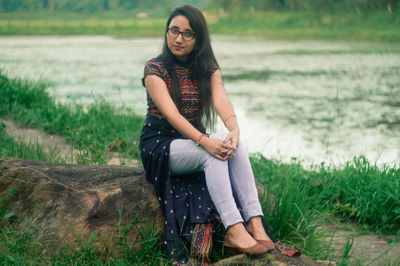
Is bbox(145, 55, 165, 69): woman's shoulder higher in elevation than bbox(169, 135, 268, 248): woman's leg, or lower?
higher

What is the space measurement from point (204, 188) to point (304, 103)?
6.21 m

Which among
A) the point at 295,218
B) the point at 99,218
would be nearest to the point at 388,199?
the point at 295,218

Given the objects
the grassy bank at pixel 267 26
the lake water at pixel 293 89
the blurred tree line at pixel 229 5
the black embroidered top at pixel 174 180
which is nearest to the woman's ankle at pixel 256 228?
the black embroidered top at pixel 174 180

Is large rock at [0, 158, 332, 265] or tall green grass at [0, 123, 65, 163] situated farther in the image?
tall green grass at [0, 123, 65, 163]

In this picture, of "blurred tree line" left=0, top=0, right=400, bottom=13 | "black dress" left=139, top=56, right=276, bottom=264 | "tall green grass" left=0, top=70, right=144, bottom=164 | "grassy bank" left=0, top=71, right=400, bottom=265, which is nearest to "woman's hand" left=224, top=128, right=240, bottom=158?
"black dress" left=139, top=56, right=276, bottom=264

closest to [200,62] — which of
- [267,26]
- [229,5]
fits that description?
[267,26]

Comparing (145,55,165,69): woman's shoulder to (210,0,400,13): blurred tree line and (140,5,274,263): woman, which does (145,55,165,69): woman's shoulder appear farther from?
(210,0,400,13): blurred tree line

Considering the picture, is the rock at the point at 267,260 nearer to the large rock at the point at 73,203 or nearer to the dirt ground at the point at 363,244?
the large rock at the point at 73,203

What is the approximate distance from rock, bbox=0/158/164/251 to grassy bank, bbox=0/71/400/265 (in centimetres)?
9

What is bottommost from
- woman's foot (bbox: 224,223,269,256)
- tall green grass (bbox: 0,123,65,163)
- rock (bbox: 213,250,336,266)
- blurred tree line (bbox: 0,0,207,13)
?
rock (bbox: 213,250,336,266)

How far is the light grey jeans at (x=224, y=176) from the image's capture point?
277cm

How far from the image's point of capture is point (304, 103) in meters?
8.88

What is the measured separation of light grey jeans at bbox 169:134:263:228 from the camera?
2.77 meters

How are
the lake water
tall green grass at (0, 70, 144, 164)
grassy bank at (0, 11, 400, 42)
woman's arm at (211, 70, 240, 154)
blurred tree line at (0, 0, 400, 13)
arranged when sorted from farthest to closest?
1. grassy bank at (0, 11, 400, 42)
2. blurred tree line at (0, 0, 400, 13)
3. the lake water
4. tall green grass at (0, 70, 144, 164)
5. woman's arm at (211, 70, 240, 154)
